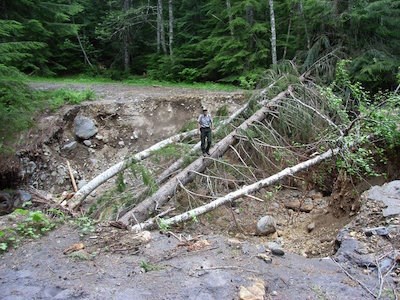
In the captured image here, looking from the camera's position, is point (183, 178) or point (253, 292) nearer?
point (253, 292)

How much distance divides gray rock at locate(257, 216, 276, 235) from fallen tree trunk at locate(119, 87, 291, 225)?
1.65 meters

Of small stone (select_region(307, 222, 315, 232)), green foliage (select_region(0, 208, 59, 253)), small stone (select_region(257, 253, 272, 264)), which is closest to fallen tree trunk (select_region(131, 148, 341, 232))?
small stone (select_region(307, 222, 315, 232))

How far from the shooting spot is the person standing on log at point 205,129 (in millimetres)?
7875

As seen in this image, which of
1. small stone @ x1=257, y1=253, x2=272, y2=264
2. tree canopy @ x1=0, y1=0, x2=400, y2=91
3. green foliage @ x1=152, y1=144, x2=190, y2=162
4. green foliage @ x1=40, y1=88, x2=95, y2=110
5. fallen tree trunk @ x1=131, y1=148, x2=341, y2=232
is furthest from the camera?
green foliage @ x1=40, y1=88, x2=95, y2=110

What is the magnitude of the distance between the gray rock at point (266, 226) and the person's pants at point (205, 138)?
190cm

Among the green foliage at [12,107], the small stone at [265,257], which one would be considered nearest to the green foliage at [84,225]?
the small stone at [265,257]

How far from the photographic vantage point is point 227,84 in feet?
53.8

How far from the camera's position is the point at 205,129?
793cm

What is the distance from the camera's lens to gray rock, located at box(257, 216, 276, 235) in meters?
7.42

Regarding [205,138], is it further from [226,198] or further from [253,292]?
[253,292]

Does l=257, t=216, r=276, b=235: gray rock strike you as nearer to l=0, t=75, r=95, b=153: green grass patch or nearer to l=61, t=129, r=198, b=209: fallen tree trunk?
l=61, t=129, r=198, b=209: fallen tree trunk

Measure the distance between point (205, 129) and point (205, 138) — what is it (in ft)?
0.91

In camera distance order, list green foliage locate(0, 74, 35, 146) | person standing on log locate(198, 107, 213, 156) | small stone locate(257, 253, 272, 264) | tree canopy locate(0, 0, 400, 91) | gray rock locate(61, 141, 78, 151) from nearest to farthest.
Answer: small stone locate(257, 253, 272, 264) < person standing on log locate(198, 107, 213, 156) < green foliage locate(0, 74, 35, 146) < tree canopy locate(0, 0, 400, 91) < gray rock locate(61, 141, 78, 151)

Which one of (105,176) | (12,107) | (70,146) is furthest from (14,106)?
(105,176)
